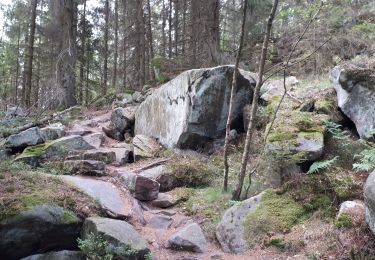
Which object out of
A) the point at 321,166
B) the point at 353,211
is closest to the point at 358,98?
the point at 321,166

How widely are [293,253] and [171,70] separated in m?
11.5

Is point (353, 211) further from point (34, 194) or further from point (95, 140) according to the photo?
point (95, 140)

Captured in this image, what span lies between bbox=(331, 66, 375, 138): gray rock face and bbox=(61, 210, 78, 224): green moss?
17.2 feet

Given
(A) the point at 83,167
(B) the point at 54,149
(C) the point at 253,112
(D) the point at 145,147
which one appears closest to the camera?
(C) the point at 253,112

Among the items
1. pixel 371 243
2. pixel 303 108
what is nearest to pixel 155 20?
pixel 303 108

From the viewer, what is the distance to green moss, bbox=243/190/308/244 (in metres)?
5.44

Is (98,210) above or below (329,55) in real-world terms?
below

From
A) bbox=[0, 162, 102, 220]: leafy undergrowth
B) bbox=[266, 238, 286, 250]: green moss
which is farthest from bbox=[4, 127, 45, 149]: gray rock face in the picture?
bbox=[266, 238, 286, 250]: green moss

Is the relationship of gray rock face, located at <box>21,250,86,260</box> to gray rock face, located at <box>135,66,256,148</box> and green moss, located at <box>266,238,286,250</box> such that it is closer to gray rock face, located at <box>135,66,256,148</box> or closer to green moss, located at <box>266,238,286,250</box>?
green moss, located at <box>266,238,286,250</box>

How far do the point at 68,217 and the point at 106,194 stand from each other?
1344 mm

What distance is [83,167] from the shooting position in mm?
7688

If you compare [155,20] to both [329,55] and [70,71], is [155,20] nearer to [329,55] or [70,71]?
[70,71]

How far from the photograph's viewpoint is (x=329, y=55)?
1222 centimetres

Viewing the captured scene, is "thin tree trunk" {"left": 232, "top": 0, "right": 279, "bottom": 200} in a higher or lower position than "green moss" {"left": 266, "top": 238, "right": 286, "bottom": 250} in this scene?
higher
